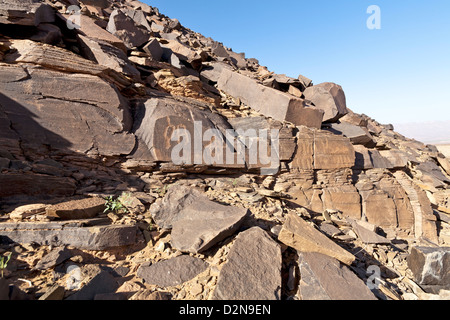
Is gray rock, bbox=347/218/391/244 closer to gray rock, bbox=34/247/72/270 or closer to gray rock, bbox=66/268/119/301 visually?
gray rock, bbox=66/268/119/301

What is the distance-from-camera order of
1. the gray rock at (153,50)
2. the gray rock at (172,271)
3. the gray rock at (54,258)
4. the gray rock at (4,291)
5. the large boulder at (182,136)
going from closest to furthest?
the gray rock at (4,291), the gray rock at (54,258), the gray rock at (172,271), the large boulder at (182,136), the gray rock at (153,50)

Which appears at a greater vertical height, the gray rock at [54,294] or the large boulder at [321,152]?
the large boulder at [321,152]

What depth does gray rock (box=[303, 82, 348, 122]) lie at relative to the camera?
8.50 metres

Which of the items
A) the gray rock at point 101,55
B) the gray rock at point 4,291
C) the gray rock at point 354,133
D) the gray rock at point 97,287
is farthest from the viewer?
the gray rock at point 354,133

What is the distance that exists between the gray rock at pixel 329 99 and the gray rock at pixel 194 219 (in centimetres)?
696

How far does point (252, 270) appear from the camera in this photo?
2402 millimetres

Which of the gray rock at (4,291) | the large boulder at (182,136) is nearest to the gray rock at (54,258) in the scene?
the gray rock at (4,291)

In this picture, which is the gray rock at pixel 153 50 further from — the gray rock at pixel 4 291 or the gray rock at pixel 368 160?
the gray rock at pixel 368 160

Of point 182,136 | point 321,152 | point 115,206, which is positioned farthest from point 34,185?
point 321,152

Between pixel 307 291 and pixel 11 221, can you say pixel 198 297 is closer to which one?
pixel 307 291

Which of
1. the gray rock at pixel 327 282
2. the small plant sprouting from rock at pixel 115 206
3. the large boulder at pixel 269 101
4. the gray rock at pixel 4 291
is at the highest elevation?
the large boulder at pixel 269 101

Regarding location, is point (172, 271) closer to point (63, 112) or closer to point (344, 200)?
point (63, 112)

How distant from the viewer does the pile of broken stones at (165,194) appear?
2414 mm
